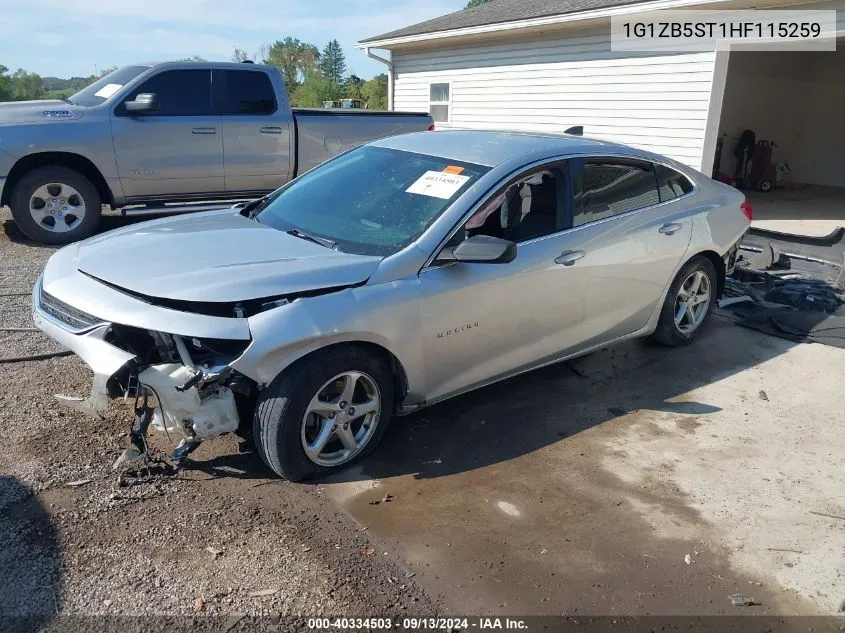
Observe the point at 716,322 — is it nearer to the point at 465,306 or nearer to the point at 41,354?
the point at 465,306

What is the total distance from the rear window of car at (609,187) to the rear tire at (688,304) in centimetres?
69

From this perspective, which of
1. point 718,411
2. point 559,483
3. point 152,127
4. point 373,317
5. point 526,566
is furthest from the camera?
point 152,127

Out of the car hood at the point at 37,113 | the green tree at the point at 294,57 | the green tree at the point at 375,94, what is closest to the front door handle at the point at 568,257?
the car hood at the point at 37,113

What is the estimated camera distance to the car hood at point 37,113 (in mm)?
7551

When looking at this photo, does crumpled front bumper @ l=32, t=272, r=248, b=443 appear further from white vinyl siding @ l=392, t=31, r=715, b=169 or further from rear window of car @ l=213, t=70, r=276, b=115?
white vinyl siding @ l=392, t=31, r=715, b=169

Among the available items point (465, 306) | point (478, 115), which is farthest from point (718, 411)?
point (478, 115)

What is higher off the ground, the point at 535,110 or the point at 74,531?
the point at 535,110

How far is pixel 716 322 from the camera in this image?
20.4 ft

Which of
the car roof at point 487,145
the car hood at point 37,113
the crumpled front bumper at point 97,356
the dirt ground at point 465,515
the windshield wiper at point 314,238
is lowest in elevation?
the dirt ground at point 465,515

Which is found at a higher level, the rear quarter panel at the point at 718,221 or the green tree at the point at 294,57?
the green tree at the point at 294,57

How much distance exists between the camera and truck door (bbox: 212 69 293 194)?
8.55 meters

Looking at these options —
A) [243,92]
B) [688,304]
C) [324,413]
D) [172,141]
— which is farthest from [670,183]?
[172,141]

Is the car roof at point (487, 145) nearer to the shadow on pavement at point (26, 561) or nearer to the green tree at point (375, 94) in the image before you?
the shadow on pavement at point (26, 561)

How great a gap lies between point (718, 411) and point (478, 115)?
11.1m
